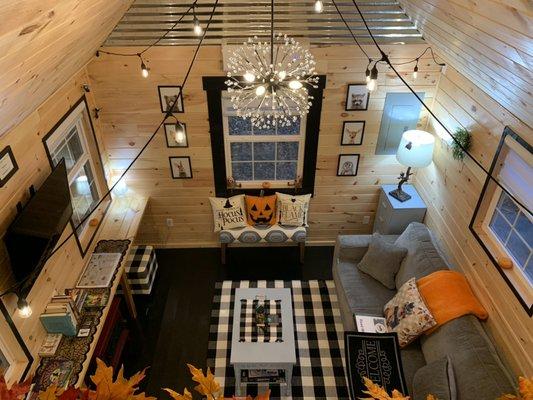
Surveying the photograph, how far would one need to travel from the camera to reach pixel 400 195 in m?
4.55

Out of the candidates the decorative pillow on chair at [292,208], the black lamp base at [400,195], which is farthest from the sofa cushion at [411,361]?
the decorative pillow on chair at [292,208]

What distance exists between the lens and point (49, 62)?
7.72ft

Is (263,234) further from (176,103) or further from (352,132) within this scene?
(176,103)

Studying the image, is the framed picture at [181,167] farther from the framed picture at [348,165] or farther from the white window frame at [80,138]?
the framed picture at [348,165]

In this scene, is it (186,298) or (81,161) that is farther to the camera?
(186,298)

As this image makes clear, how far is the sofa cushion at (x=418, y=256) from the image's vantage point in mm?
3725

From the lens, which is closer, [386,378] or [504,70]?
[504,70]

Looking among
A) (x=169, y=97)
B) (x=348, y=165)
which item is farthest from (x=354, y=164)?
(x=169, y=97)

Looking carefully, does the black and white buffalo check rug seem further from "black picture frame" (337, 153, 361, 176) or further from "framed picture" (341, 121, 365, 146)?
"framed picture" (341, 121, 365, 146)

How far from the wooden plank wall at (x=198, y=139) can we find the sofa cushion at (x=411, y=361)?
188 centimetres

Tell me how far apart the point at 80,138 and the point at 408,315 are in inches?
132

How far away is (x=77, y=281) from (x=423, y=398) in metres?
2.89

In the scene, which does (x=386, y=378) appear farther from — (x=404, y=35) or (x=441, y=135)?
(x=404, y=35)

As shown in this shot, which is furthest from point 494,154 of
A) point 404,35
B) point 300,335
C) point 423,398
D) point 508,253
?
point 300,335
